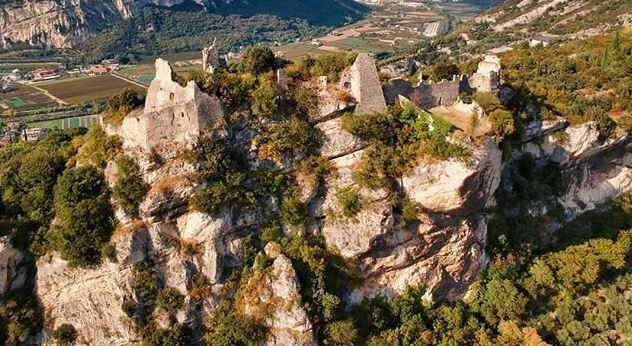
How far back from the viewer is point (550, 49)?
6675cm

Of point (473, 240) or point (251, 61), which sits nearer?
point (251, 61)

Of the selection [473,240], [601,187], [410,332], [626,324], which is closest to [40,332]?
[410,332]

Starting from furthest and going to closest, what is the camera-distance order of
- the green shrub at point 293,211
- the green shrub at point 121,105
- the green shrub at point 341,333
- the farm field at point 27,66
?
the farm field at point 27,66 < the green shrub at point 121,105 < the green shrub at point 293,211 < the green shrub at point 341,333

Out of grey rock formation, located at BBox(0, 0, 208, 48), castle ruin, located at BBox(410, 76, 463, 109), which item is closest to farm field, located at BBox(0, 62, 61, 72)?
grey rock formation, located at BBox(0, 0, 208, 48)

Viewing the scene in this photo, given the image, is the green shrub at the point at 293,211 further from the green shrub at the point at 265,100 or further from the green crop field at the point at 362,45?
the green crop field at the point at 362,45

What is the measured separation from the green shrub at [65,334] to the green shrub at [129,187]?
7804 millimetres

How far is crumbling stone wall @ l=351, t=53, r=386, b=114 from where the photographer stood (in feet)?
106

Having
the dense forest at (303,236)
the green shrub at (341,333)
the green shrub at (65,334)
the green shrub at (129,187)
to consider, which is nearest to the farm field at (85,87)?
the dense forest at (303,236)

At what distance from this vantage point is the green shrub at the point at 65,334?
30.0m

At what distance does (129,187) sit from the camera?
29484 millimetres

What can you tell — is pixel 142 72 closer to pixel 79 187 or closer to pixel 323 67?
pixel 323 67

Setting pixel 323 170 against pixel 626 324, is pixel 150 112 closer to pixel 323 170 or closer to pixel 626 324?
pixel 323 170

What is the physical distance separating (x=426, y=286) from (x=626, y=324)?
48.9ft

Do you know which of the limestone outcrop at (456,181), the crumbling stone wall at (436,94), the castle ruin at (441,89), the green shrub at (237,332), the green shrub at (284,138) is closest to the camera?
the green shrub at (237,332)
